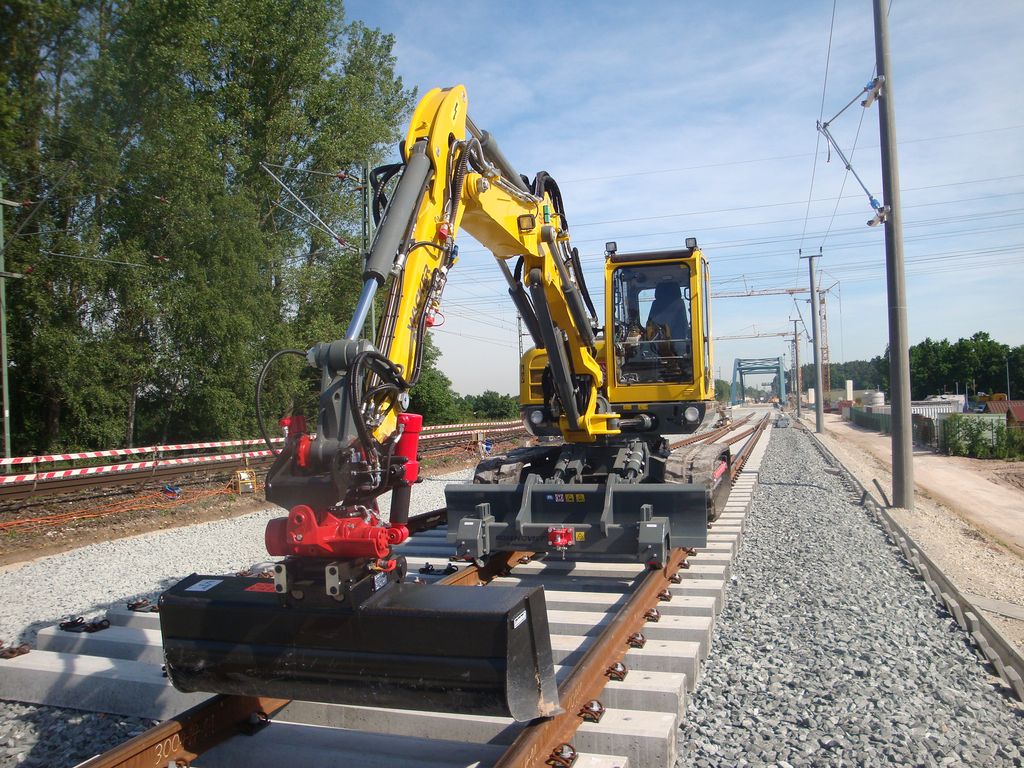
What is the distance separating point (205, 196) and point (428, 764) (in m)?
21.7

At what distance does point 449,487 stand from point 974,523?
41.6 feet

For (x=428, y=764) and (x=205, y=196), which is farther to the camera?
(x=205, y=196)

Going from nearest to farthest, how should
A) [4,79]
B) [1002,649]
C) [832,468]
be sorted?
[1002,649] < [4,79] < [832,468]

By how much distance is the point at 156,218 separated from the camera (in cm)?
2117

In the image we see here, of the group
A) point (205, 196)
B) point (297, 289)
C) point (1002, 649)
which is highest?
point (205, 196)

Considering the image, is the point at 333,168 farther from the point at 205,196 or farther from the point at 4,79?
the point at 4,79

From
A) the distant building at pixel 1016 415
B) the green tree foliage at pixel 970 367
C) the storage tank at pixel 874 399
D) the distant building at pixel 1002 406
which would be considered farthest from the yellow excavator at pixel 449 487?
the green tree foliage at pixel 970 367

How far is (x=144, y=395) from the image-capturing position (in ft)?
72.0

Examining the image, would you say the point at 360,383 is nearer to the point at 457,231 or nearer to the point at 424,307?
the point at 424,307

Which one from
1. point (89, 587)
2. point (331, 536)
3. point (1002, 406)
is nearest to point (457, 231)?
point (331, 536)

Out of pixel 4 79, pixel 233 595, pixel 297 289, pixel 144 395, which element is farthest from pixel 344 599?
pixel 297 289

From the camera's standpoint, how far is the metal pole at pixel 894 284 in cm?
1295

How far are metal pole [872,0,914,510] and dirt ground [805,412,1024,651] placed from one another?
904 mm

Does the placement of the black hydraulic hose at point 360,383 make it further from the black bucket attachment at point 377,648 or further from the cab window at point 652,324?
the cab window at point 652,324
